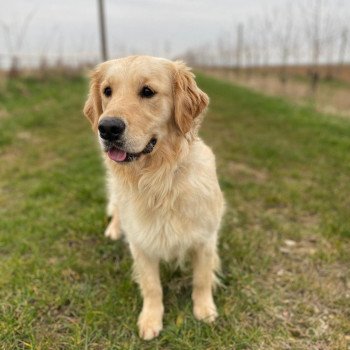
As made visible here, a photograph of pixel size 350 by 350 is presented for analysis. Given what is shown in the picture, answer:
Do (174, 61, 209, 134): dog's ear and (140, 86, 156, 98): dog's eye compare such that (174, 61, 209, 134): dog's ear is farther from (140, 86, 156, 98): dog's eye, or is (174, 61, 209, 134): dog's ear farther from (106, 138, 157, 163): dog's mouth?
(106, 138, 157, 163): dog's mouth

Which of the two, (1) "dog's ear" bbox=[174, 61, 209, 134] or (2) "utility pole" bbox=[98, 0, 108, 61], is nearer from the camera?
(1) "dog's ear" bbox=[174, 61, 209, 134]

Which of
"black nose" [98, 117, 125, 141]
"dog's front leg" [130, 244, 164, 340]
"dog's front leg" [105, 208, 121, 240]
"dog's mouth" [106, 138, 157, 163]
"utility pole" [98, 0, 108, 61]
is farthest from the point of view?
"utility pole" [98, 0, 108, 61]

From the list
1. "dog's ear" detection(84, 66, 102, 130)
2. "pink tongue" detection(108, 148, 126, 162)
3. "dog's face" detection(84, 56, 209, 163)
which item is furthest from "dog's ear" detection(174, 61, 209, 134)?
"dog's ear" detection(84, 66, 102, 130)

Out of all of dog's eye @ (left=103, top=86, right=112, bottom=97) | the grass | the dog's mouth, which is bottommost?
the grass

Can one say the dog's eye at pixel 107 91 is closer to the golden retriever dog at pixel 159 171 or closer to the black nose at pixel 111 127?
the golden retriever dog at pixel 159 171

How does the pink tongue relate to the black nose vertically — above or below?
below

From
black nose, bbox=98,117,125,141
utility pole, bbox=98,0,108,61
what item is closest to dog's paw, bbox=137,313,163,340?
black nose, bbox=98,117,125,141

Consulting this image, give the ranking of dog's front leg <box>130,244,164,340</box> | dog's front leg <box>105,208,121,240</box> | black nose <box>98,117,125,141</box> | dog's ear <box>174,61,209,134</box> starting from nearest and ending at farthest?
black nose <box>98,117,125,141</box>
dog's ear <box>174,61,209,134</box>
dog's front leg <box>130,244,164,340</box>
dog's front leg <box>105,208,121,240</box>

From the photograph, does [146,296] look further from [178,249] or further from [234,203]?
[234,203]

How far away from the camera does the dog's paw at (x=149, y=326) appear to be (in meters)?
2.25

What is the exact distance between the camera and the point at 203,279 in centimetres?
248

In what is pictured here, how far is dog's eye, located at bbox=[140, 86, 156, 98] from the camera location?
6.97ft

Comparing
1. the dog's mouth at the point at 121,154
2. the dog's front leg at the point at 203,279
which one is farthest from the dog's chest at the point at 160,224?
the dog's mouth at the point at 121,154

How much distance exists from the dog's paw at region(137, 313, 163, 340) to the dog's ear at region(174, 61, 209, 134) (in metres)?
1.19
